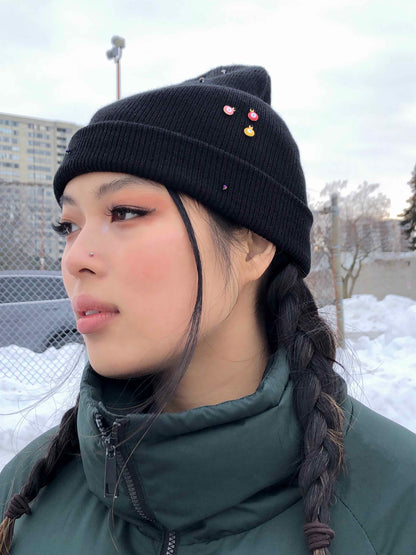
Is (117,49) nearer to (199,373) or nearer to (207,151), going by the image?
(207,151)

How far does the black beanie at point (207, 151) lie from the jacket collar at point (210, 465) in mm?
485

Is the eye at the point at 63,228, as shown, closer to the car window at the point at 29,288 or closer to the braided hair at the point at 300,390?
the braided hair at the point at 300,390

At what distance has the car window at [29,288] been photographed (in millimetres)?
5219

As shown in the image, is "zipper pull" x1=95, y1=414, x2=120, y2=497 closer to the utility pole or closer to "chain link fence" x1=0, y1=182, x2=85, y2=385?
"chain link fence" x1=0, y1=182, x2=85, y2=385

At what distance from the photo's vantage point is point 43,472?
134cm

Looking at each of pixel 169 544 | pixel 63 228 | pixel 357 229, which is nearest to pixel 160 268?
pixel 63 228

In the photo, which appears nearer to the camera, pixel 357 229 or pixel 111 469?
pixel 111 469

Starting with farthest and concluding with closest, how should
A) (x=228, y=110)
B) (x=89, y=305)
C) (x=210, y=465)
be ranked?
(x=228, y=110)
(x=89, y=305)
(x=210, y=465)

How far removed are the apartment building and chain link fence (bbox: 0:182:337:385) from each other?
270ft

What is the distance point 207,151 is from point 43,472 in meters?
0.95

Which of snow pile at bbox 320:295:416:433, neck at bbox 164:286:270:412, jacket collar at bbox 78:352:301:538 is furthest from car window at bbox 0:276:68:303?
jacket collar at bbox 78:352:301:538

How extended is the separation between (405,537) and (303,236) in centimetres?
80

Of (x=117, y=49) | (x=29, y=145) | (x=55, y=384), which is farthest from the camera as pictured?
(x=29, y=145)

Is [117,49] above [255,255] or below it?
above
